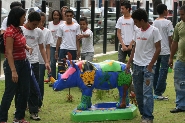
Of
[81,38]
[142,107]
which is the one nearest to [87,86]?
[142,107]

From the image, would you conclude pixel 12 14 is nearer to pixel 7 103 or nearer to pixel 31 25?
pixel 31 25

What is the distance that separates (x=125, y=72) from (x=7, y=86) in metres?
2.00

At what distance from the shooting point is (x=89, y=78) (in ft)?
28.0

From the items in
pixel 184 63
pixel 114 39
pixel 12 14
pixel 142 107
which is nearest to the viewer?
pixel 12 14

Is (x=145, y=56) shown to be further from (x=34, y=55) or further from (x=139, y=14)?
(x=34, y=55)

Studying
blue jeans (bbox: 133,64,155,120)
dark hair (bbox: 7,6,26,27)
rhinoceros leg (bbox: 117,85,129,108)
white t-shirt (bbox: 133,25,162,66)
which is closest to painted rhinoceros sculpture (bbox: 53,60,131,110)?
rhinoceros leg (bbox: 117,85,129,108)

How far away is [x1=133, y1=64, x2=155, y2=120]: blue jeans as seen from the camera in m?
7.94

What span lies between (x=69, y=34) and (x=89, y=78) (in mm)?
3373

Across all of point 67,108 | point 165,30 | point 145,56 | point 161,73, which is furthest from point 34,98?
point 165,30

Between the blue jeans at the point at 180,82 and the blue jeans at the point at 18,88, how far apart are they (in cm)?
271

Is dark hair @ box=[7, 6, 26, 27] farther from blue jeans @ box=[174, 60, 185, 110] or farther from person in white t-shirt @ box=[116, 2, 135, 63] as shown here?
person in white t-shirt @ box=[116, 2, 135, 63]

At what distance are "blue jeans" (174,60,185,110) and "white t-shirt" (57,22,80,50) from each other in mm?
3237

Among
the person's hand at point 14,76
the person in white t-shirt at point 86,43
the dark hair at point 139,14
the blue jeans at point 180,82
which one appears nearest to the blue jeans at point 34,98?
the person's hand at point 14,76

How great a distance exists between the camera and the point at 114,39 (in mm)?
21641
